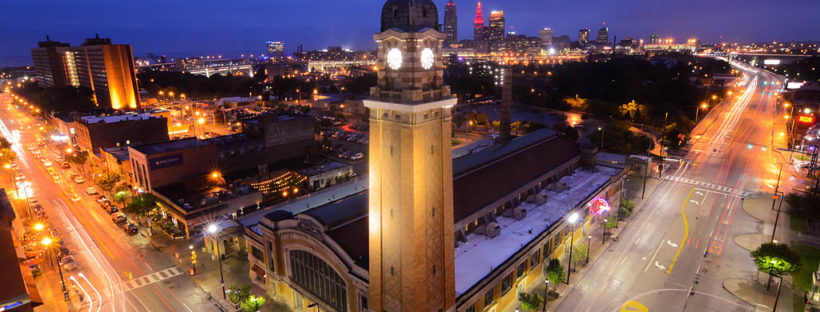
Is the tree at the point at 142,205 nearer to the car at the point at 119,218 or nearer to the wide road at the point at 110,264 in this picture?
the car at the point at 119,218

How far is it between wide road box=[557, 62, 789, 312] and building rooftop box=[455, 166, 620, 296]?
6.86 meters

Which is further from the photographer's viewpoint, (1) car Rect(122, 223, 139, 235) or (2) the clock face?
(1) car Rect(122, 223, 139, 235)

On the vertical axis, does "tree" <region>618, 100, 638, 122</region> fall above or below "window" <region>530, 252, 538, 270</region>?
above

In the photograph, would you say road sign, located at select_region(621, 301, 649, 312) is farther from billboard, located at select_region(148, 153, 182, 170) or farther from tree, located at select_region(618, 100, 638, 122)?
tree, located at select_region(618, 100, 638, 122)

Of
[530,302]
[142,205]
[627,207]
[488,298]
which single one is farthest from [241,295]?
[627,207]

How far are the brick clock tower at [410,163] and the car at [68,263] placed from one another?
1541 inches

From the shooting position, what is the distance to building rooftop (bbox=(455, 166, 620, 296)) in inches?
1441

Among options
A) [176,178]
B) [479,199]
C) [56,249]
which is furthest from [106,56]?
[479,199]

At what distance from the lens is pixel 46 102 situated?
5699 inches

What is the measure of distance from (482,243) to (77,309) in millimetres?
39357

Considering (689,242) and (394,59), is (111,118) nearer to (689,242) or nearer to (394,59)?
(394,59)

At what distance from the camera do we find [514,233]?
43562mm

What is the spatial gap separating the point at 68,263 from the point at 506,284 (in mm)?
47923

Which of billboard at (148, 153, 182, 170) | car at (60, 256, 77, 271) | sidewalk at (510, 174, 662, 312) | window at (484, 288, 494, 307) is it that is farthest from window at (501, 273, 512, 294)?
billboard at (148, 153, 182, 170)
